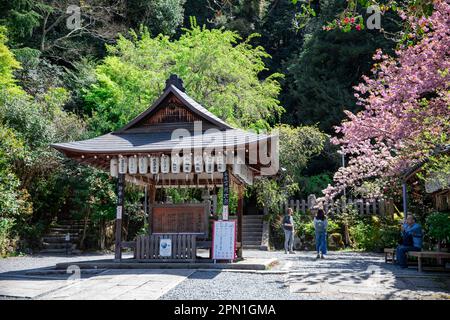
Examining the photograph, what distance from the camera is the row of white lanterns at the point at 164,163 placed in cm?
1112

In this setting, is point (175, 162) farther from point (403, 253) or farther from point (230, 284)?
point (403, 253)

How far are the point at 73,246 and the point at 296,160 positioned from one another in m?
10.9

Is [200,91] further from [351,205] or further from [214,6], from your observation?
A: [214,6]

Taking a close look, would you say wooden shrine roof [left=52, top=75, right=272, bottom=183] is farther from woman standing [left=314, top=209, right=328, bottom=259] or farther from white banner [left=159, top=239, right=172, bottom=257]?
woman standing [left=314, top=209, right=328, bottom=259]

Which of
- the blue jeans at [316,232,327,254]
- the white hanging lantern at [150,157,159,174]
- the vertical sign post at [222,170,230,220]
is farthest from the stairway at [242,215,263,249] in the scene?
the white hanging lantern at [150,157,159,174]

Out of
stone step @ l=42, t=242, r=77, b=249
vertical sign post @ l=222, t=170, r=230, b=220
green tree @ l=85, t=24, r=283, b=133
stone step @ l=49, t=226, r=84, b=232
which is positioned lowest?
stone step @ l=42, t=242, r=77, b=249

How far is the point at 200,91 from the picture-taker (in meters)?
18.5

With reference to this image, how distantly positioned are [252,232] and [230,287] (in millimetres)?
13250

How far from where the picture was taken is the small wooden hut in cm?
1100

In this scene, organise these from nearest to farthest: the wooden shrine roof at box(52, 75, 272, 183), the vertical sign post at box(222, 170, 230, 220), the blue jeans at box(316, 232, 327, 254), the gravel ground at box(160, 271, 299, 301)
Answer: the gravel ground at box(160, 271, 299, 301) → the wooden shrine roof at box(52, 75, 272, 183) → the vertical sign post at box(222, 170, 230, 220) → the blue jeans at box(316, 232, 327, 254)

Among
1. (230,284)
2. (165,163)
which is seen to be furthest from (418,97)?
(230,284)

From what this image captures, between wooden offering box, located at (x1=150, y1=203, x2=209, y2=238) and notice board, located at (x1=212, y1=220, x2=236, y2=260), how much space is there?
0.91m

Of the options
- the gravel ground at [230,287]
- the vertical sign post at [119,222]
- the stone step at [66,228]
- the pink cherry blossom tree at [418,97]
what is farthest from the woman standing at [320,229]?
the stone step at [66,228]

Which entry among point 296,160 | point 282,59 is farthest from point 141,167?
point 282,59
